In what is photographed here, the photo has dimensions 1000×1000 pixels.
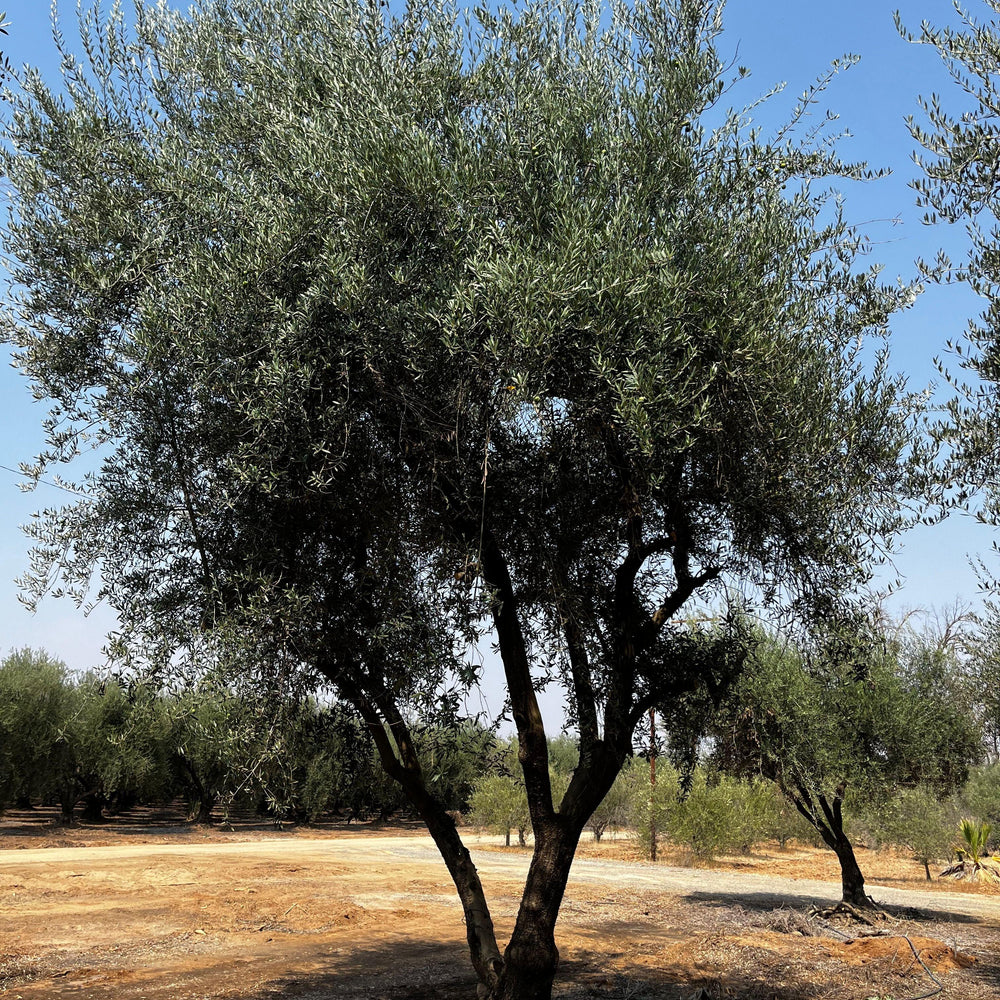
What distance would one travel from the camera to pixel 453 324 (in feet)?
20.8

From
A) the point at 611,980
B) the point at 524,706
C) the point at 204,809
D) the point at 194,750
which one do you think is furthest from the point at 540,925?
the point at 204,809

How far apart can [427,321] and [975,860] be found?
34393 mm

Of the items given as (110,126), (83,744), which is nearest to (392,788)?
(83,744)

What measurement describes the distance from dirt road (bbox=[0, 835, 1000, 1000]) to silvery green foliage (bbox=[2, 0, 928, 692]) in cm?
711

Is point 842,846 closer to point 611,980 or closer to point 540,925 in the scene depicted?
point 611,980

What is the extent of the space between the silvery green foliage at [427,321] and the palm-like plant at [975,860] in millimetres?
29950

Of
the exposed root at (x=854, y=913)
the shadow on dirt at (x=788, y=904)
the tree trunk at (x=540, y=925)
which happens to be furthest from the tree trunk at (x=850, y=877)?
the tree trunk at (x=540, y=925)

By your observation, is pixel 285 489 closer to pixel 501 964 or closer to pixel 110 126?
pixel 110 126

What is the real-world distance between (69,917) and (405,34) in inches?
760

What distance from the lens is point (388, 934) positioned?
58.1ft

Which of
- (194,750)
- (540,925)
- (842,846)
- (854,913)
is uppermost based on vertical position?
(194,750)

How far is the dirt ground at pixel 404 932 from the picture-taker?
41.5ft

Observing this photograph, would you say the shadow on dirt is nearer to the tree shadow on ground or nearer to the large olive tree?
the tree shadow on ground

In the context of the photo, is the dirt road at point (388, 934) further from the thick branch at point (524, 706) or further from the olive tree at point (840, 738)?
the thick branch at point (524, 706)
